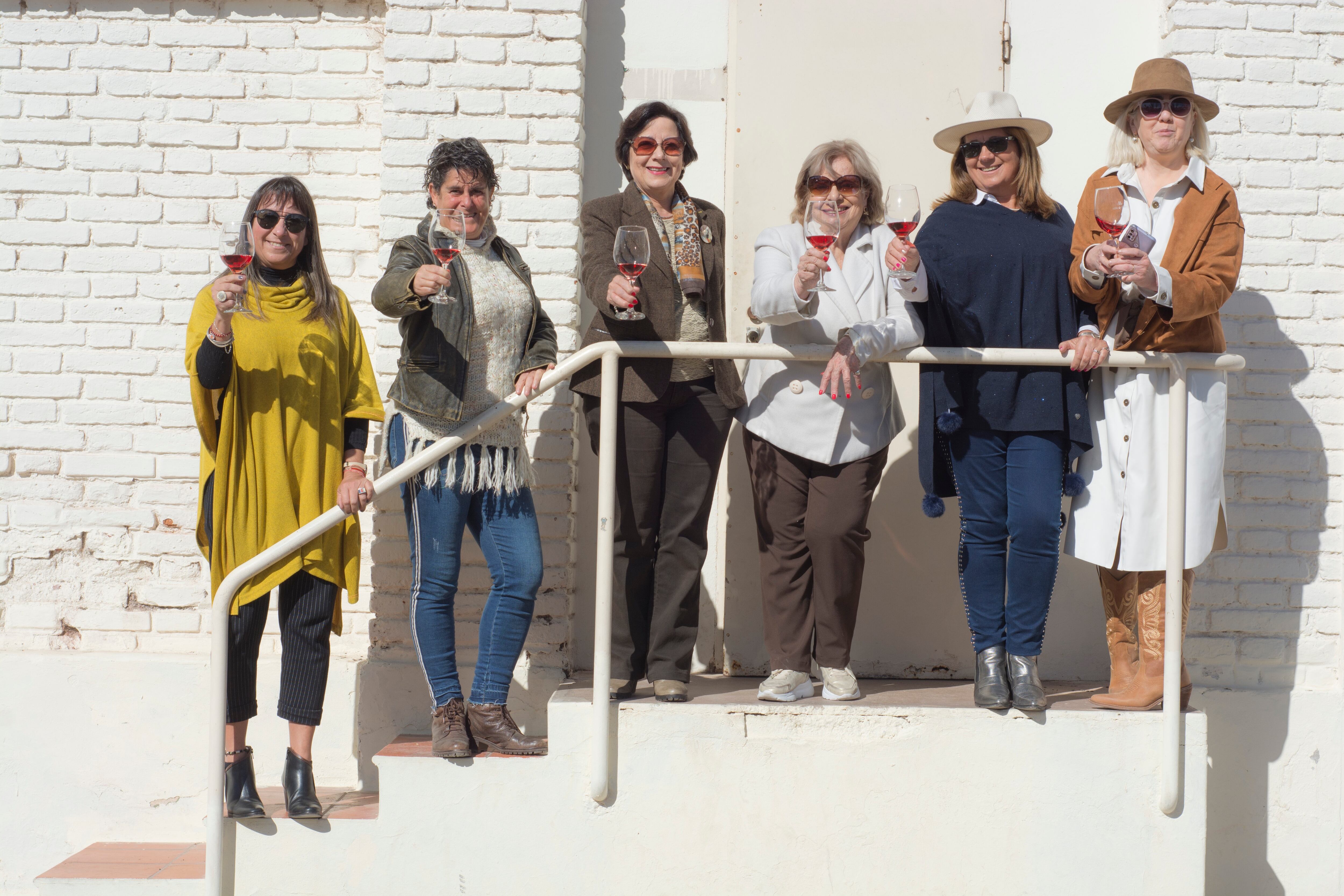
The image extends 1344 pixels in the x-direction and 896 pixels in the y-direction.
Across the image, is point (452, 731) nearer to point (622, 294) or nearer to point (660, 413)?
point (660, 413)

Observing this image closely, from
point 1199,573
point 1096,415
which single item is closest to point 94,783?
point 1096,415

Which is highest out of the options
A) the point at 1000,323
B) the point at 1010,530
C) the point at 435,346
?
the point at 1000,323

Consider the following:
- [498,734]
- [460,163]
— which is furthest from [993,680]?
[460,163]

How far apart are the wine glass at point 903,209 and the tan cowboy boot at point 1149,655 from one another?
3.98ft

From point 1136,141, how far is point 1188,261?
0.42 m

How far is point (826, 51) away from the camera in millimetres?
4082

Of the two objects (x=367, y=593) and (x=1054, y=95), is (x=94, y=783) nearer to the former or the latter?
(x=367, y=593)

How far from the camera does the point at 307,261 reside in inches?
124

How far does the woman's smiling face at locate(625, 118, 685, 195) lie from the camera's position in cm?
321

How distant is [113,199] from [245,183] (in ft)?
1.52

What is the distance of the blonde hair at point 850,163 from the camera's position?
10.3ft

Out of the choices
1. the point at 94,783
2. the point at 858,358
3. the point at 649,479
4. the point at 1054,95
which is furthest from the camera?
the point at 1054,95

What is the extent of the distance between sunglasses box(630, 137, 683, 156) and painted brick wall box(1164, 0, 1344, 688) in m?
1.94

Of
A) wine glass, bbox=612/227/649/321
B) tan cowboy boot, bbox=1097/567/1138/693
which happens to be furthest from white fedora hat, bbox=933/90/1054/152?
tan cowboy boot, bbox=1097/567/1138/693
